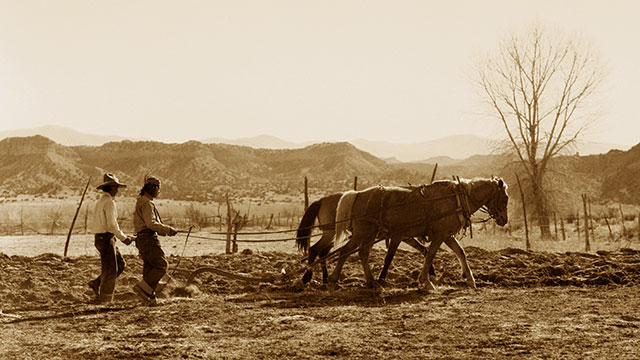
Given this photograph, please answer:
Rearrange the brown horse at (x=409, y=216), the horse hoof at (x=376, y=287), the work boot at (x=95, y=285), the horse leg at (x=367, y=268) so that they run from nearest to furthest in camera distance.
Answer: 1. the work boot at (x=95, y=285)
2. the horse hoof at (x=376, y=287)
3. the horse leg at (x=367, y=268)
4. the brown horse at (x=409, y=216)

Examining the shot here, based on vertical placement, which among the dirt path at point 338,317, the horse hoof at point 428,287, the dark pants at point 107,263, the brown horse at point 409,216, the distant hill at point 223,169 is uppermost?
the distant hill at point 223,169

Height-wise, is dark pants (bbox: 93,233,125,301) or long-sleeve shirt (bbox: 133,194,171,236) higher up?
long-sleeve shirt (bbox: 133,194,171,236)

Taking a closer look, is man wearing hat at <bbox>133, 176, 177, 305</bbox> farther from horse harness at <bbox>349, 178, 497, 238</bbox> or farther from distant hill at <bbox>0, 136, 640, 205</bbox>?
distant hill at <bbox>0, 136, 640, 205</bbox>

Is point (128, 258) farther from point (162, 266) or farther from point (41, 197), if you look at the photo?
point (41, 197)

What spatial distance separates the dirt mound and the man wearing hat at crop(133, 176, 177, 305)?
824 mm

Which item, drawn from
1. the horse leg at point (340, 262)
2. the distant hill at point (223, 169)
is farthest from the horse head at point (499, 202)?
the distant hill at point (223, 169)

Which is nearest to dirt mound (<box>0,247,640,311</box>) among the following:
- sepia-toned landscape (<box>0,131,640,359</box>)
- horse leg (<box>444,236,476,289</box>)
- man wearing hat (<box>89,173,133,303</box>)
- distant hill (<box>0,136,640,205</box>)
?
sepia-toned landscape (<box>0,131,640,359</box>)

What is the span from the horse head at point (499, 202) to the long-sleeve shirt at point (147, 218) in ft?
16.9

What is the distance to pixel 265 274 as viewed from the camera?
34.8ft

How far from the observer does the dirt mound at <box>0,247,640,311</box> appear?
9.25 metres

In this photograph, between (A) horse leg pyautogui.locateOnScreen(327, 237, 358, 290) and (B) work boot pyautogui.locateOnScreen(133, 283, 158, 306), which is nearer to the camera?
(B) work boot pyautogui.locateOnScreen(133, 283, 158, 306)

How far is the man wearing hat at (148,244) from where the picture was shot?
8227 mm

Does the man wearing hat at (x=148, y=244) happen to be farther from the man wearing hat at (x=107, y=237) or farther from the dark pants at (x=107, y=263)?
the dark pants at (x=107, y=263)

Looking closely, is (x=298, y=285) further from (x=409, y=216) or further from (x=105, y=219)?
(x=105, y=219)
